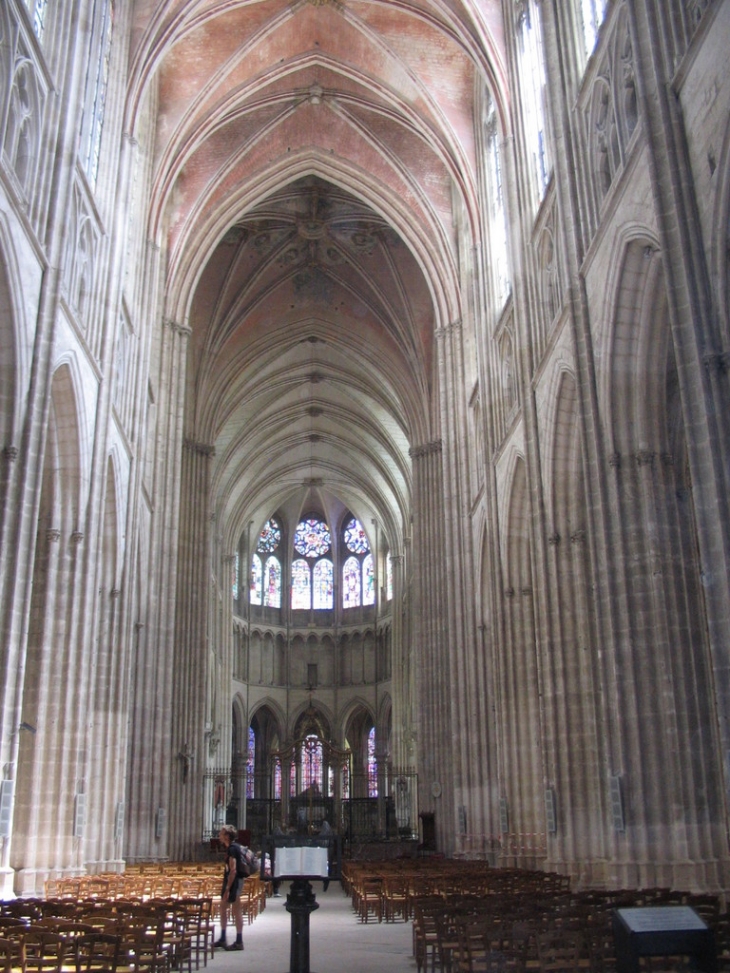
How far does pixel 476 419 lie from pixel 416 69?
9598 mm

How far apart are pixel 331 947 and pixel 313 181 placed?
26.8 metres

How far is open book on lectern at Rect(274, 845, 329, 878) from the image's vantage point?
8547 mm

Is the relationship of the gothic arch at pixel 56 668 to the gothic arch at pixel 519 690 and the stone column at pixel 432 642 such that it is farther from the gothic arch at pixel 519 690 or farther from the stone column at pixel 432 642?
the stone column at pixel 432 642

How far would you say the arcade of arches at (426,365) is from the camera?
13.0 meters

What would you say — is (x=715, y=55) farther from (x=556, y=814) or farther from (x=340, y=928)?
(x=340, y=928)

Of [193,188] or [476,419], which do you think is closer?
[476,419]

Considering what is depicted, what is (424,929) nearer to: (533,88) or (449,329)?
(533,88)

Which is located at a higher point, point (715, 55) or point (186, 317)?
point (186, 317)

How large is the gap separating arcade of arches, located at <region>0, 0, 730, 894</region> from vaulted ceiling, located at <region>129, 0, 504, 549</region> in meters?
0.11

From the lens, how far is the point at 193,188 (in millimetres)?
30406

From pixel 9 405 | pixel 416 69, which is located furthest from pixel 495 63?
pixel 9 405

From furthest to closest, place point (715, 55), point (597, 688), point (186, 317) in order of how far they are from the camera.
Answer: point (186, 317), point (597, 688), point (715, 55)

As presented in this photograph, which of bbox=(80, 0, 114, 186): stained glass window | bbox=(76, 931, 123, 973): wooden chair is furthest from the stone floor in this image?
bbox=(80, 0, 114, 186): stained glass window

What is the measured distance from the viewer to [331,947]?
1302 centimetres
